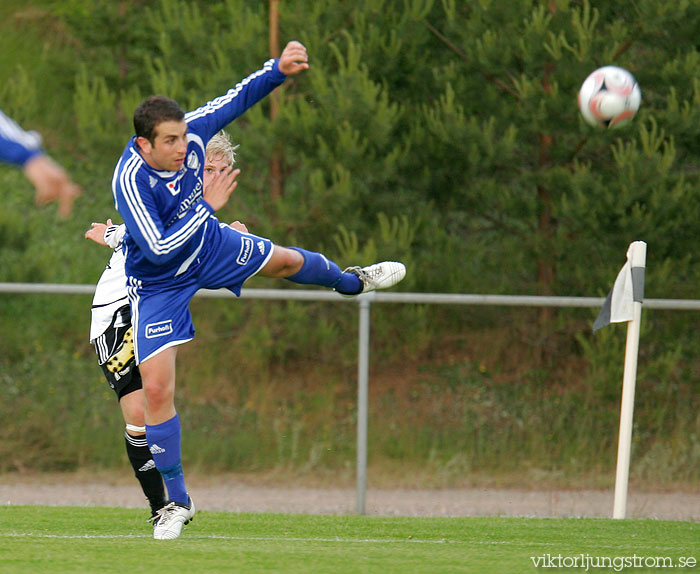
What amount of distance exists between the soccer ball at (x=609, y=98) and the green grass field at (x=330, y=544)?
2.71 meters

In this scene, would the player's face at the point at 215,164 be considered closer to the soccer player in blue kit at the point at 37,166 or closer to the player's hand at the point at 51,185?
the soccer player in blue kit at the point at 37,166

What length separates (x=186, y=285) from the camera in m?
4.93

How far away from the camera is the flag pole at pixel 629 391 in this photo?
6645mm

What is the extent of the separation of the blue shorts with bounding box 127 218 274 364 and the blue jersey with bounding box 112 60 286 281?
2.4 inches

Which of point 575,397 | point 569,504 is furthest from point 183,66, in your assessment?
point 569,504

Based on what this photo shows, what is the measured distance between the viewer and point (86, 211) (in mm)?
13656

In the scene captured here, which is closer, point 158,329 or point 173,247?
point 173,247

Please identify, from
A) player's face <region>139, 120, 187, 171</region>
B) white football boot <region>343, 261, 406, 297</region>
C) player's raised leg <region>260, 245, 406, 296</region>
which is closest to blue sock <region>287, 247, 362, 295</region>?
player's raised leg <region>260, 245, 406, 296</region>

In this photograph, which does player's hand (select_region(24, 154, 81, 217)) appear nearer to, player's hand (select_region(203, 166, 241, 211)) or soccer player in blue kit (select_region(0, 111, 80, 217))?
soccer player in blue kit (select_region(0, 111, 80, 217))

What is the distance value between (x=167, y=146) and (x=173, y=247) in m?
0.50

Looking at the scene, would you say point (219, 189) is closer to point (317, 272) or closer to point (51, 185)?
Answer: point (317, 272)

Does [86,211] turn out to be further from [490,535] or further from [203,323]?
[490,535]

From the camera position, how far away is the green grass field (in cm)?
418

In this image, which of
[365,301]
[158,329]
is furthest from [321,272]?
[365,301]
